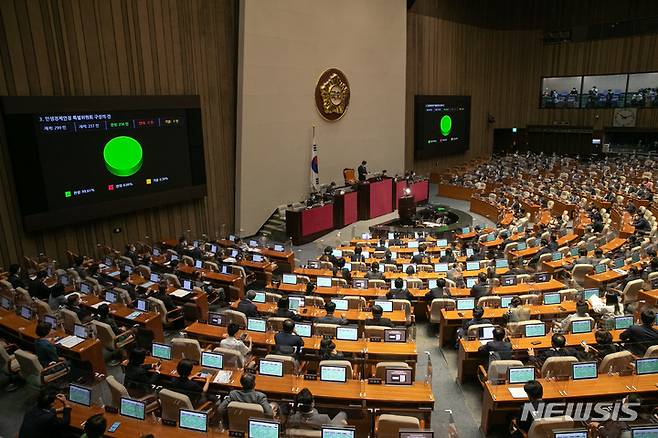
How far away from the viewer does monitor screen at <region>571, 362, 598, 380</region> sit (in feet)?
23.2

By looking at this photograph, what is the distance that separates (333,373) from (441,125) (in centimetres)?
2559

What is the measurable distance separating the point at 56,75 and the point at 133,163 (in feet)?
11.1

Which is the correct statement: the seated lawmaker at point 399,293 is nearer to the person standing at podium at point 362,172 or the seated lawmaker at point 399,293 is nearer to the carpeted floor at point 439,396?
the carpeted floor at point 439,396

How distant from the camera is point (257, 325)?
904cm

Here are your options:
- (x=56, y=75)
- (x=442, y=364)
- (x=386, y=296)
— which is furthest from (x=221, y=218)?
(x=442, y=364)

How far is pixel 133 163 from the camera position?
15797mm

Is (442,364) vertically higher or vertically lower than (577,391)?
lower

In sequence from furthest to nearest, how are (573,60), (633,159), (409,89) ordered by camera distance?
(573,60) → (633,159) → (409,89)

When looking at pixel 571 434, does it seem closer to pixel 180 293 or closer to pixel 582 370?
pixel 582 370

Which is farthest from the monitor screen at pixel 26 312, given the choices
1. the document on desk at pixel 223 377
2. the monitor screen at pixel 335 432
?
the monitor screen at pixel 335 432

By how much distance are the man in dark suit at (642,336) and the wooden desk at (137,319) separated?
8887 mm

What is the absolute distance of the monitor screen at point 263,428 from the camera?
5719mm

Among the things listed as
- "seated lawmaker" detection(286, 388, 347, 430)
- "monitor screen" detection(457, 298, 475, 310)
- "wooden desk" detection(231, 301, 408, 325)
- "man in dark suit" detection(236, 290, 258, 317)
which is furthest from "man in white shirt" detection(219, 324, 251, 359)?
"monitor screen" detection(457, 298, 475, 310)

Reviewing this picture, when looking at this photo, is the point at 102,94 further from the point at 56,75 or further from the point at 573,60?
the point at 573,60
